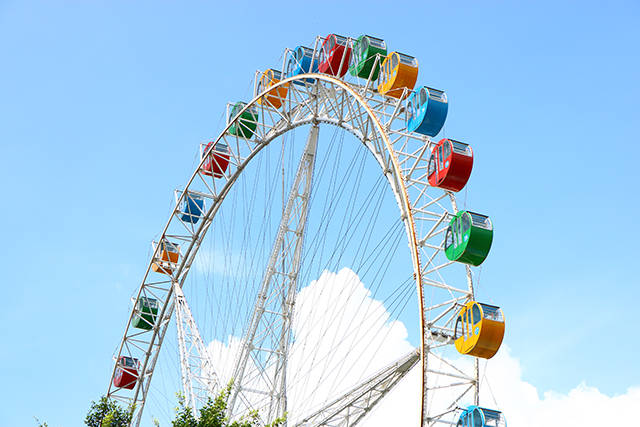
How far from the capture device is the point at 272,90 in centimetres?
Answer: 3872

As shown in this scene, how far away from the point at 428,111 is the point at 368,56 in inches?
194

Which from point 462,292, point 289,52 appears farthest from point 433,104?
point 289,52

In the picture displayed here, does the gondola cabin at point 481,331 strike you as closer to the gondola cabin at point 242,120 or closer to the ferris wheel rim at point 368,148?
the ferris wheel rim at point 368,148

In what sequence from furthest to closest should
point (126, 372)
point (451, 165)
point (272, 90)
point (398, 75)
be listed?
point (126, 372) → point (272, 90) → point (398, 75) → point (451, 165)

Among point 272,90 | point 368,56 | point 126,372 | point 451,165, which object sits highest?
point 272,90

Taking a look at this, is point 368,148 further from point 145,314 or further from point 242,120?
point 145,314

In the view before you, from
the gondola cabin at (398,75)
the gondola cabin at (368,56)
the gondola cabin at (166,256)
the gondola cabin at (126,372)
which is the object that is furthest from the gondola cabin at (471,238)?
the gondola cabin at (126,372)

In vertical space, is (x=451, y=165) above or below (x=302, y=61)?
below

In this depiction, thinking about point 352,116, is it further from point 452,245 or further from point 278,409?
point 278,409

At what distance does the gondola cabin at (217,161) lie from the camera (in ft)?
142

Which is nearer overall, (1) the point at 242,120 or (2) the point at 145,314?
(1) the point at 242,120

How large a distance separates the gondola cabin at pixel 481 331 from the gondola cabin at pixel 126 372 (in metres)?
30.8

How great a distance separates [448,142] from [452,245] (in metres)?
3.47

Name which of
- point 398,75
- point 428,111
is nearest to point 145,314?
point 398,75
